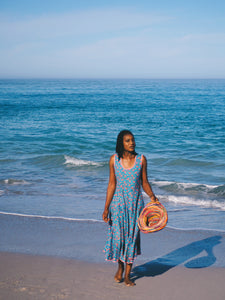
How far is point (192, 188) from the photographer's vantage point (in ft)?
27.5

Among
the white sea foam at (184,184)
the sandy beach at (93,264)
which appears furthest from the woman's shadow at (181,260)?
the white sea foam at (184,184)

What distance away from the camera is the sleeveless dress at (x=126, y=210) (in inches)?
145

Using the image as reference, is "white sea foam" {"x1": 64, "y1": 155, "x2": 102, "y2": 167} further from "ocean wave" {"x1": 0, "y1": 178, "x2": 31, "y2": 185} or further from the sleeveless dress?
the sleeveless dress

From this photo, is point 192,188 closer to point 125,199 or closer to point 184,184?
point 184,184

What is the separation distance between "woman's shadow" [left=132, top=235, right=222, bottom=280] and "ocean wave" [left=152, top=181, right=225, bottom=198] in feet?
10.0

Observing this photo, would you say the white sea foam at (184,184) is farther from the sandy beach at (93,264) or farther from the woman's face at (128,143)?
the woman's face at (128,143)

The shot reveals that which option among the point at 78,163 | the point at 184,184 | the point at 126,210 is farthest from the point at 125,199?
the point at 78,163

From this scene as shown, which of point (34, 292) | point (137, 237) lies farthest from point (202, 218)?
point (34, 292)

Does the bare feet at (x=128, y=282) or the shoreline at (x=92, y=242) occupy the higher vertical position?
the bare feet at (x=128, y=282)

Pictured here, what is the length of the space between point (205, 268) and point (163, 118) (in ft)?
61.3

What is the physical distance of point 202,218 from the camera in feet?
20.5

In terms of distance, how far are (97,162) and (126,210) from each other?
7.79 m

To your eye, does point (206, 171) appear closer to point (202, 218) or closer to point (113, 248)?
point (202, 218)

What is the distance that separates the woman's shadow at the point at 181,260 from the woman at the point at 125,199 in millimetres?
393
